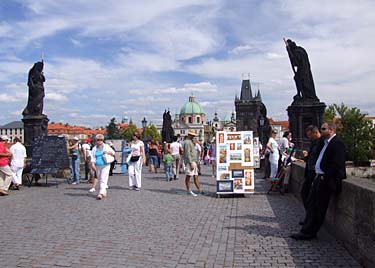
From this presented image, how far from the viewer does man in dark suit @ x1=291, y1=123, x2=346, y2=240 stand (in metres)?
5.87

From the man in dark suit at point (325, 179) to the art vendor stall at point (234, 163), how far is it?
4794 millimetres

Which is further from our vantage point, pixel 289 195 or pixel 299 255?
pixel 289 195

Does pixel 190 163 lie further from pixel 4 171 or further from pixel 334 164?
pixel 334 164

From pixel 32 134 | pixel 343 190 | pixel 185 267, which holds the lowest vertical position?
pixel 185 267

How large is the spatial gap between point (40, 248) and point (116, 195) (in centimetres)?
569

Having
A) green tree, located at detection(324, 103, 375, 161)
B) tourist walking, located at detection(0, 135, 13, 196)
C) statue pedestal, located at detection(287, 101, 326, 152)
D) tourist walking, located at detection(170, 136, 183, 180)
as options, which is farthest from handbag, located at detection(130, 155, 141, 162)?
green tree, located at detection(324, 103, 375, 161)

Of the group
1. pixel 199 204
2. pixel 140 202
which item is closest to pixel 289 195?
pixel 199 204

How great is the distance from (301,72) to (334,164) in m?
14.8

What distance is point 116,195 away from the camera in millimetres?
11484

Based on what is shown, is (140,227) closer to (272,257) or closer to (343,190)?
(272,257)

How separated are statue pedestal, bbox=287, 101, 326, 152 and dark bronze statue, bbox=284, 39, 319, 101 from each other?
39cm

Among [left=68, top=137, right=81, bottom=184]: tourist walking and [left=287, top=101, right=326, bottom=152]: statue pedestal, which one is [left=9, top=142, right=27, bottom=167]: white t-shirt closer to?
[left=68, top=137, right=81, bottom=184]: tourist walking

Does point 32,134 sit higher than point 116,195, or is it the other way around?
point 32,134

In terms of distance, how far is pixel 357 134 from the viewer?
44844 millimetres
